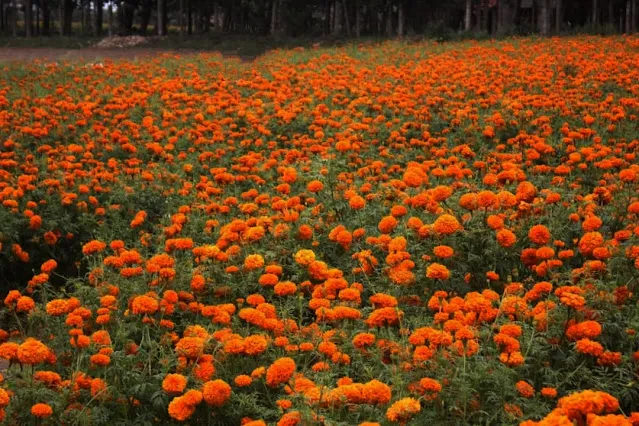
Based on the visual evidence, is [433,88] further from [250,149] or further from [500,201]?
[500,201]

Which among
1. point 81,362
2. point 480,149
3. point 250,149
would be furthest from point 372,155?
point 81,362

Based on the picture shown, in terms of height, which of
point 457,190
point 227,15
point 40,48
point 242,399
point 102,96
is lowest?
point 242,399

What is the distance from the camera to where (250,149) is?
958 centimetres

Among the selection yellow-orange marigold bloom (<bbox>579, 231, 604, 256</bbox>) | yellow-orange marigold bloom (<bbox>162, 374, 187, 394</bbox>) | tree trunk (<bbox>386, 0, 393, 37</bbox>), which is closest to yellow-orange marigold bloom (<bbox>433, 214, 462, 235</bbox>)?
yellow-orange marigold bloom (<bbox>579, 231, 604, 256</bbox>)

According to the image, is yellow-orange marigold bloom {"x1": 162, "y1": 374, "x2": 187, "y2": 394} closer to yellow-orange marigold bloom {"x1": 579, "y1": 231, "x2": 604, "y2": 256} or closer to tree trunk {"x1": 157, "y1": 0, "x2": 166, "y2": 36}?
yellow-orange marigold bloom {"x1": 579, "y1": 231, "x2": 604, "y2": 256}

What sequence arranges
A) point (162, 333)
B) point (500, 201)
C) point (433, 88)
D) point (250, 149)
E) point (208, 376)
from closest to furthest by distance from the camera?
A: point (208, 376)
point (162, 333)
point (500, 201)
point (250, 149)
point (433, 88)

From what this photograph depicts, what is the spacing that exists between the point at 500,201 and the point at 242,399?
2.32 metres

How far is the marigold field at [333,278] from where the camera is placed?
11.4 ft

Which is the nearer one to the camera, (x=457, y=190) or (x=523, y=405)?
(x=523, y=405)

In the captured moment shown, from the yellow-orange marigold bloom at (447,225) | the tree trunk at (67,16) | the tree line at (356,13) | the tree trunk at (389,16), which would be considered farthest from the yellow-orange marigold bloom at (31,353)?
the tree trunk at (67,16)

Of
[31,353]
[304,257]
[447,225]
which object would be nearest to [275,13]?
[304,257]

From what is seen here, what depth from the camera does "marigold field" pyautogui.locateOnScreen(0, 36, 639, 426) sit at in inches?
137

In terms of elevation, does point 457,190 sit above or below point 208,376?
above

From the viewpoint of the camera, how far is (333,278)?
14.6ft
